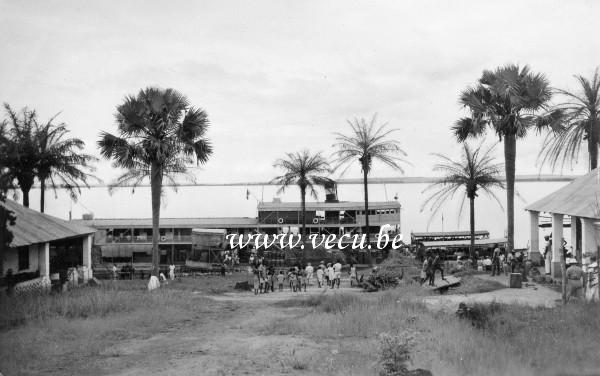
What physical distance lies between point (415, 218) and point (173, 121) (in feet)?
240

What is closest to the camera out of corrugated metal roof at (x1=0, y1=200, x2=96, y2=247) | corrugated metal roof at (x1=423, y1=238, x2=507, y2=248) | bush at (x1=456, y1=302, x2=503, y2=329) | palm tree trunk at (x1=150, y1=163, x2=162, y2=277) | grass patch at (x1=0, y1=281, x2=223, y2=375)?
grass patch at (x1=0, y1=281, x2=223, y2=375)

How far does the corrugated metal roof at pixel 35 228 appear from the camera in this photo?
19.2 metres

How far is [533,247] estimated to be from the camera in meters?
26.3

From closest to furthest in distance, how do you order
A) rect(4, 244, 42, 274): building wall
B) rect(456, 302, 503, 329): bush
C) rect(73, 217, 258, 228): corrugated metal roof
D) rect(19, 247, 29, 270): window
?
rect(456, 302, 503, 329): bush < rect(4, 244, 42, 274): building wall < rect(19, 247, 29, 270): window < rect(73, 217, 258, 228): corrugated metal roof

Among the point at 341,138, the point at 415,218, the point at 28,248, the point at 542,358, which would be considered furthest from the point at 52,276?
the point at 415,218

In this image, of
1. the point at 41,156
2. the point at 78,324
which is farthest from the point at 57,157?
the point at 78,324

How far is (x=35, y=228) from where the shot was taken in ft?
71.4

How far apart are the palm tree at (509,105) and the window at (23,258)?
19533mm

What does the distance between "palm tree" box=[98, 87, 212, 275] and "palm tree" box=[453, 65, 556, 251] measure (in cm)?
1251

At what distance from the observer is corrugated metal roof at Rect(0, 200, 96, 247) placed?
19242 millimetres

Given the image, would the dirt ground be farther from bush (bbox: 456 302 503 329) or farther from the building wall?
the building wall

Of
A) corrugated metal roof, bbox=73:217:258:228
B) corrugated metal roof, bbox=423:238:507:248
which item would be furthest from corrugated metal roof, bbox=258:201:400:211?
corrugated metal roof, bbox=423:238:507:248

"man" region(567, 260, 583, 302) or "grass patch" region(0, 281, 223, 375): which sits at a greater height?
"man" region(567, 260, 583, 302)

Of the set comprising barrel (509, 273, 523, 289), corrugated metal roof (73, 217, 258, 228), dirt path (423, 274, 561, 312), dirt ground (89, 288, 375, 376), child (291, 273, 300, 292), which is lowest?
child (291, 273, 300, 292)
